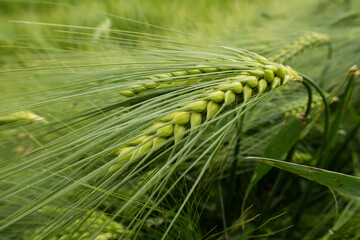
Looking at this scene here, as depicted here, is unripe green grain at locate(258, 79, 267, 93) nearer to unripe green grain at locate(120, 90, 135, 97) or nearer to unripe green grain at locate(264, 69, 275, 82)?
unripe green grain at locate(264, 69, 275, 82)

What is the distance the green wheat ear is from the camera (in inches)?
10.5

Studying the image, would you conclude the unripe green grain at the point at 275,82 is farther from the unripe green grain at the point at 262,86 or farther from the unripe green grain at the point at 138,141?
the unripe green grain at the point at 138,141

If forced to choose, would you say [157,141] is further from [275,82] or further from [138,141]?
[275,82]

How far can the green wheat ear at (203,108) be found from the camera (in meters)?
0.27

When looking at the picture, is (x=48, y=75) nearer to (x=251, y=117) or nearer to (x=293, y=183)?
(x=251, y=117)

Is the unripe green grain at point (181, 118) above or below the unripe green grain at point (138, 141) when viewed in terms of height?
above

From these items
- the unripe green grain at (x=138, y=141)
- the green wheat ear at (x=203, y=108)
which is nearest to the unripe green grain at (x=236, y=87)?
the green wheat ear at (x=203, y=108)

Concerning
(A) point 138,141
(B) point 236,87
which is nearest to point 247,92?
(B) point 236,87

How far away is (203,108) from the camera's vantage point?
30 cm

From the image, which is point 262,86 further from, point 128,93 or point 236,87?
point 128,93

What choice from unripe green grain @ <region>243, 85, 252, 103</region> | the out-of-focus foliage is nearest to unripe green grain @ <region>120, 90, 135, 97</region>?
the out-of-focus foliage

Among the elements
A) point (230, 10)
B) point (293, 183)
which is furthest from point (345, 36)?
point (230, 10)

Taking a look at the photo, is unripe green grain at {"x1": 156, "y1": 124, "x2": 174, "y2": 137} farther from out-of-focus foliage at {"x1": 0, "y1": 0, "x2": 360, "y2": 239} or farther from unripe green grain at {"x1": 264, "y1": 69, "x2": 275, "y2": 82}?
unripe green grain at {"x1": 264, "y1": 69, "x2": 275, "y2": 82}

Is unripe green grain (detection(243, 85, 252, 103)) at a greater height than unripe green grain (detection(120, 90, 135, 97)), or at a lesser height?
lesser
